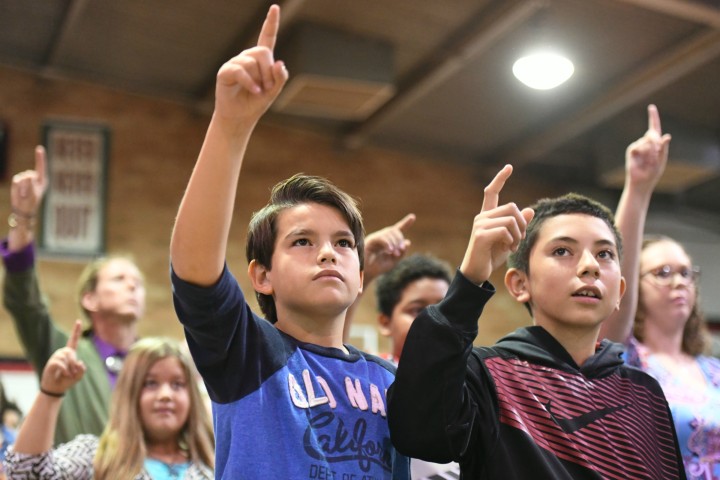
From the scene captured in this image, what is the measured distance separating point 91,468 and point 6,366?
390 centimetres

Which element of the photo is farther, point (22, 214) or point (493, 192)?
point (22, 214)

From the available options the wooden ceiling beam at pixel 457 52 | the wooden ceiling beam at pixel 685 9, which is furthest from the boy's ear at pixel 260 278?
the wooden ceiling beam at pixel 685 9

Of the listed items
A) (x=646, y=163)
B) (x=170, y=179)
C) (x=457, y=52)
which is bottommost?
(x=646, y=163)

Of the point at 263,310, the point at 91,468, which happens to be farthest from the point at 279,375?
the point at 91,468

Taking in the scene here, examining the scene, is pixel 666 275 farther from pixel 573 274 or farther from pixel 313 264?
pixel 313 264

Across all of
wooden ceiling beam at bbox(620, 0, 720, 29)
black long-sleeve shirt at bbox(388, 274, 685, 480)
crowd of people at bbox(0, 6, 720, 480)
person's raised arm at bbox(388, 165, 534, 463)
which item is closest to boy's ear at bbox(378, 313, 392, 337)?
crowd of people at bbox(0, 6, 720, 480)

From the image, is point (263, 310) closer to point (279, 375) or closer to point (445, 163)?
point (279, 375)

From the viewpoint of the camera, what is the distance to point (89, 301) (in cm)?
334

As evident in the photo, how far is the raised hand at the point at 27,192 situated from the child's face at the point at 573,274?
1.77 metres

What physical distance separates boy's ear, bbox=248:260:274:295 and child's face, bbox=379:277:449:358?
107cm

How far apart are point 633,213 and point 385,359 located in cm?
84

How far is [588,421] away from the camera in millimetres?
1726

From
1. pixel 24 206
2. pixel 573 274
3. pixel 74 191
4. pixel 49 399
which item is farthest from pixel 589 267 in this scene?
pixel 74 191

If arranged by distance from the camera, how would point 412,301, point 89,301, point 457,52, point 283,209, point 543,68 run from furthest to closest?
point 457,52 < point 543,68 < point 89,301 < point 412,301 < point 283,209
